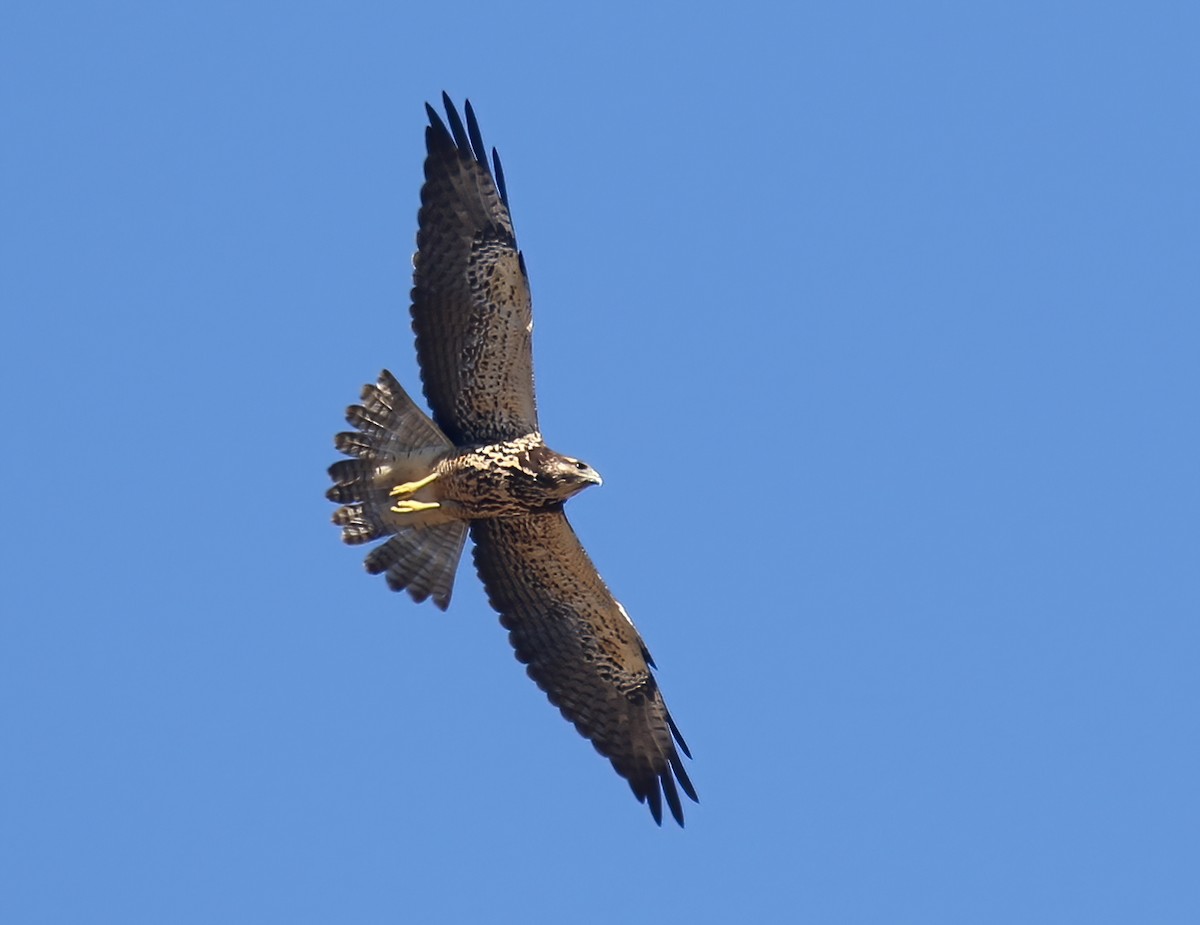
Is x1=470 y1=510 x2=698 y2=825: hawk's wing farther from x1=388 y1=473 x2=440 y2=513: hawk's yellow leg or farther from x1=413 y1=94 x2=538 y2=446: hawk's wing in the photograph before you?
x1=413 y1=94 x2=538 y2=446: hawk's wing

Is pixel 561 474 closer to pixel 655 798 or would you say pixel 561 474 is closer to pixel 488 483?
pixel 488 483

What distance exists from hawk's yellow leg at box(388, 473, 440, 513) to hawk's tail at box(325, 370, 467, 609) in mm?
54

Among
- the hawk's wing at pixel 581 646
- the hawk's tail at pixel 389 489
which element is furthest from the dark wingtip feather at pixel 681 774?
the hawk's tail at pixel 389 489

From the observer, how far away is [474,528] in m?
14.8

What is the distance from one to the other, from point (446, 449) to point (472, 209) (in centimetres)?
159

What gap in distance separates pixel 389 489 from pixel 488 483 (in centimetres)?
73

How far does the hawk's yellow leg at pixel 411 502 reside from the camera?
14.3m

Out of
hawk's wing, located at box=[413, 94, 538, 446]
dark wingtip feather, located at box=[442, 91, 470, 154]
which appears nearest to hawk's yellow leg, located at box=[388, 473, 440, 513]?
hawk's wing, located at box=[413, 94, 538, 446]

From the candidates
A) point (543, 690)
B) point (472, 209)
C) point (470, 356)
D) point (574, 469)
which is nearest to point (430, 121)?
point (472, 209)

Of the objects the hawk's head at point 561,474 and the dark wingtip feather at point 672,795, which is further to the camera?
A: the dark wingtip feather at point 672,795

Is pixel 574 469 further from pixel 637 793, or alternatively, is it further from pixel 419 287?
pixel 637 793

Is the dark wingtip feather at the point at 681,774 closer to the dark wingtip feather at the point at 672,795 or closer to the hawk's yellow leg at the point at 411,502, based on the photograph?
the dark wingtip feather at the point at 672,795

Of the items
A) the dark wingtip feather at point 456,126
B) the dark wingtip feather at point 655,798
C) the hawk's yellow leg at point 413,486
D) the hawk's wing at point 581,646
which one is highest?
the dark wingtip feather at point 456,126

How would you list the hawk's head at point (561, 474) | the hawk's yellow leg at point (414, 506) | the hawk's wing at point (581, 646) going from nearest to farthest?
the hawk's head at point (561, 474) < the hawk's yellow leg at point (414, 506) < the hawk's wing at point (581, 646)
